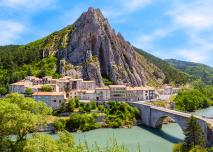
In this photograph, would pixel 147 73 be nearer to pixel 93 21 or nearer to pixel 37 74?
pixel 93 21

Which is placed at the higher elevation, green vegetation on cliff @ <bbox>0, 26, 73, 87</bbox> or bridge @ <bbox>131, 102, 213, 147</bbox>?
→ green vegetation on cliff @ <bbox>0, 26, 73, 87</bbox>

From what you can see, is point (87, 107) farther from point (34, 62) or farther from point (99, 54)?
point (34, 62)

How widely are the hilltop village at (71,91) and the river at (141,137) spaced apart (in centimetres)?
1574

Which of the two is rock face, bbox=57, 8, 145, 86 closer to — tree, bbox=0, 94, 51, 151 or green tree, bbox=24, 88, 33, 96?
green tree, bbox=24, 88, 33, 96

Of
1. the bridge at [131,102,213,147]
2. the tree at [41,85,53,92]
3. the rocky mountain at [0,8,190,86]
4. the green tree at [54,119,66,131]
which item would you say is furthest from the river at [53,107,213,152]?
the rocky mountain at [0,8,190,86]

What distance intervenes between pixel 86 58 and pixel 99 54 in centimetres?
532

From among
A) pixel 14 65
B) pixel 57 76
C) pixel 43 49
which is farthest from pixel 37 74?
pixel 43 49

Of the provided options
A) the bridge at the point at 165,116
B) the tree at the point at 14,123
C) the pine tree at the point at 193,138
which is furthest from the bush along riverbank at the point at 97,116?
the tree at the point at 14,123

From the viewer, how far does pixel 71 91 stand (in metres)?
82.9

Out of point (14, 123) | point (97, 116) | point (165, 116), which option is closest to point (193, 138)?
point (14, 123)

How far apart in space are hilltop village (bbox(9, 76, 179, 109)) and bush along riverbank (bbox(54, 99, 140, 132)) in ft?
14.9

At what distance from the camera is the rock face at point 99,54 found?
97.9 m

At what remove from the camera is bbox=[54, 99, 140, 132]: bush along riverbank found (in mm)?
61294

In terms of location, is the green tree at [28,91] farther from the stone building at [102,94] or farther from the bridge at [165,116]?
the bridge at [165,116]
